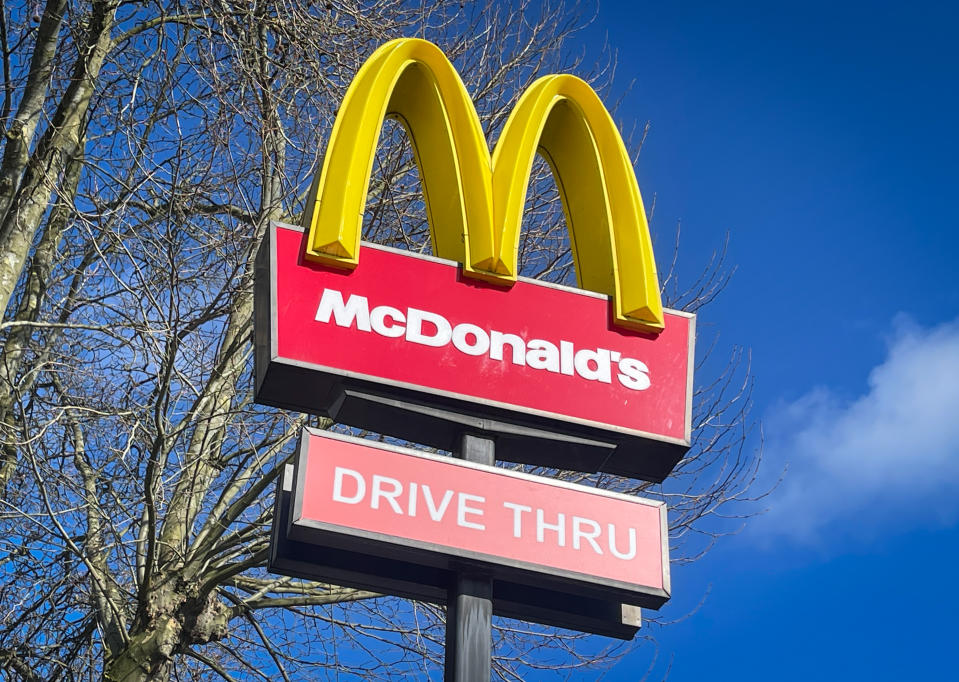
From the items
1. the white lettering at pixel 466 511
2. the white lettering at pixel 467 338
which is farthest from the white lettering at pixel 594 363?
the white lettering at pixel 466 511

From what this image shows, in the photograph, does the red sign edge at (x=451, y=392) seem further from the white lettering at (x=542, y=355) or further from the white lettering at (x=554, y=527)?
the white lettering at (x=554, y=527)

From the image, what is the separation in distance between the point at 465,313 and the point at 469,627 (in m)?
1.62

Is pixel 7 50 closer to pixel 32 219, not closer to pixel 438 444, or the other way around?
pixel 32 219

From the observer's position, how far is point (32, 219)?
876 cm

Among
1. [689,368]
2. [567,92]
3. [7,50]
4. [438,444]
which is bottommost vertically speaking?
[438,444]

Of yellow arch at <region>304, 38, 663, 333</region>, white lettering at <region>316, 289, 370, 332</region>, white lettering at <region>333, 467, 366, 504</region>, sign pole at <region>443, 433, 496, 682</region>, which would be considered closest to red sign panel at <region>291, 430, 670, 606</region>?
white lettering at <region>333, 467, 366, 504</region>

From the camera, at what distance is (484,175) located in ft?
20.5

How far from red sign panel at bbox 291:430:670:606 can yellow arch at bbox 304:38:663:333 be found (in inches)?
44.6

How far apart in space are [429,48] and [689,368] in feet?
7.61

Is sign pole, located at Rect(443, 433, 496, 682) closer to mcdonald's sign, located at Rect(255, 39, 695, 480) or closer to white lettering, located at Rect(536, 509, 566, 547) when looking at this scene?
white lettering, located at Rect(536, 509, 566, 547)

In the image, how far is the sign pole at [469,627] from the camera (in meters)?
4.93

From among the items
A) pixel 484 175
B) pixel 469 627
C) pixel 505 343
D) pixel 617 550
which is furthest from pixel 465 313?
pixel 469 627

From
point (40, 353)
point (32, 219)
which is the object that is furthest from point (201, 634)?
point (32, 219)

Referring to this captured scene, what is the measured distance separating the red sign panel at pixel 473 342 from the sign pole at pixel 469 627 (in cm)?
90
